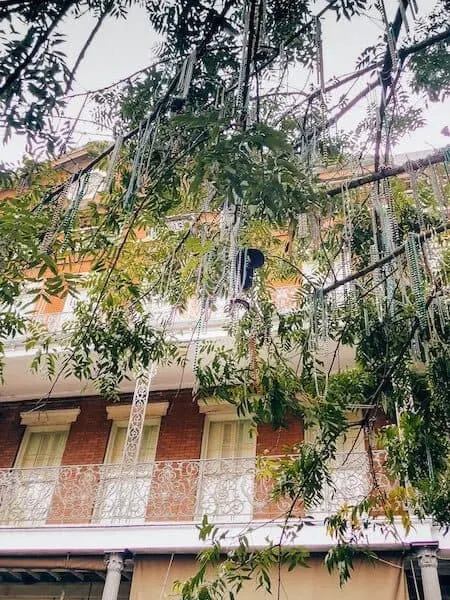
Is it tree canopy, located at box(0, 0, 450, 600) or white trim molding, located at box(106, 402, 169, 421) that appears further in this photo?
white trim molding, located at box(106, 402, 169, 421)

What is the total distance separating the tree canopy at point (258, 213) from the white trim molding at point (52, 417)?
15.9 ft

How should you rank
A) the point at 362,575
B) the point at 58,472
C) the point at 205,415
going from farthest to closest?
the point at 205,415, the point at 58,472, the point at 362,575

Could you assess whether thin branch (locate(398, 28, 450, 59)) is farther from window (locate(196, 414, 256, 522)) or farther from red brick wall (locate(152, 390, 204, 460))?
red brick wall (locate(152, 390, 204, 460))

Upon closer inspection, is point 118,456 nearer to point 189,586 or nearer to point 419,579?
point 419,579

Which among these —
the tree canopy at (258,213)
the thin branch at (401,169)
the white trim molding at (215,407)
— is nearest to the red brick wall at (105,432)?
the white trim molding at (215,407)

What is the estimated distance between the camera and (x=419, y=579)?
6883mm

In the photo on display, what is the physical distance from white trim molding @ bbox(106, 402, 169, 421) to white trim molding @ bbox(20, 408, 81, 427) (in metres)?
0.55

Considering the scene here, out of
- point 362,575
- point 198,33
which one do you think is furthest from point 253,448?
point 198,33

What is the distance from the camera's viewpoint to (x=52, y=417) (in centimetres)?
946

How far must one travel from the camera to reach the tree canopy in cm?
279

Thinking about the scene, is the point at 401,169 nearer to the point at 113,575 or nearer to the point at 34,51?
the point at 34,51

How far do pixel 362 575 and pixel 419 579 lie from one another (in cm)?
91

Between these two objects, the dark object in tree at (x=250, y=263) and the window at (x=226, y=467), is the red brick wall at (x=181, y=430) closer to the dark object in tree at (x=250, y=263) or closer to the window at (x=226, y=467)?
the window at (x=226, y=467)

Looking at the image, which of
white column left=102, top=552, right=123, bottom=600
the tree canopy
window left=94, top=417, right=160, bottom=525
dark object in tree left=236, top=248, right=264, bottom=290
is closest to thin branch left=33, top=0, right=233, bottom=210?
the tree canopy
